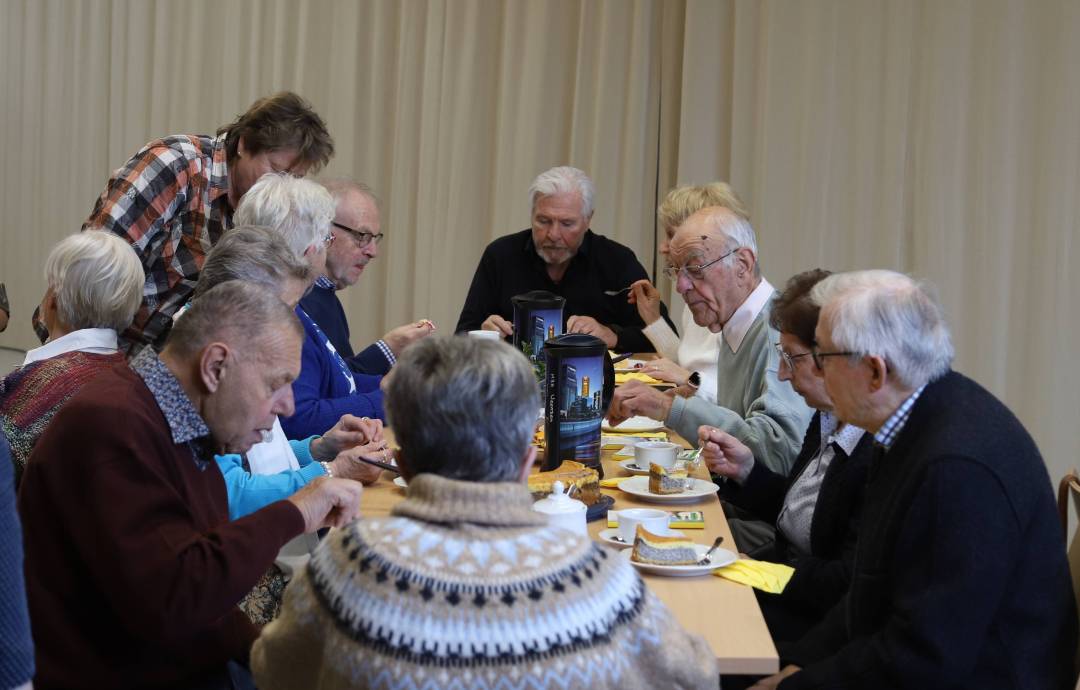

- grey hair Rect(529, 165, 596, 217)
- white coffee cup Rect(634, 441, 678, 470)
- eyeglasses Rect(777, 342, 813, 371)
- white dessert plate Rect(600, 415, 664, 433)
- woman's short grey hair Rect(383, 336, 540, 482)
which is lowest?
white dessert plate Rect(600, 415, 664, 433)

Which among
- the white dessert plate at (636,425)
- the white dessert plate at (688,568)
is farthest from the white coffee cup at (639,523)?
the white dessert plate at (636,425)

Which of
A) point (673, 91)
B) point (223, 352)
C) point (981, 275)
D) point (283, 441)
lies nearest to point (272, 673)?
point (223, 352)

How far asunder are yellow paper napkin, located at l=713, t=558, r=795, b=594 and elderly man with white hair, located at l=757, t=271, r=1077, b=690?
12 centimetres

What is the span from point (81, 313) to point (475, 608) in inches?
68.7

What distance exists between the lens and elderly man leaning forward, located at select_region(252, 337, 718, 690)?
3.99 ft

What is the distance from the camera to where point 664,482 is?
2.47 m

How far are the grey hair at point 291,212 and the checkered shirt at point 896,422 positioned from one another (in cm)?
161

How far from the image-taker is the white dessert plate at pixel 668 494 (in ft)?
7.98

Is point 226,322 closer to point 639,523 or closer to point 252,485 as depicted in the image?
point 252,485

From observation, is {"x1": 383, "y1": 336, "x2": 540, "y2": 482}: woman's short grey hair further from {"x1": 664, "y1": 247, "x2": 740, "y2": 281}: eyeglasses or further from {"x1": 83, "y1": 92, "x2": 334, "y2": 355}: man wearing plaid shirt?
{"x1": 83, "y1": 92, "x2": 334, "y2": 355}: man wearing plaid shirt

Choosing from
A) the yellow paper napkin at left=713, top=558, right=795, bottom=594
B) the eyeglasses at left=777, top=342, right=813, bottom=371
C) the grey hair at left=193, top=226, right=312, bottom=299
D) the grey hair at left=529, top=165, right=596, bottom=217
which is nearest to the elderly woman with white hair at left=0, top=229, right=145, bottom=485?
the grey hair at left=193, top=226, right=312, bottom=299

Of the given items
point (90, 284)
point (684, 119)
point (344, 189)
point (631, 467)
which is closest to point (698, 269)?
point (631, 467)

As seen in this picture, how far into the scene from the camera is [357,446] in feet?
8.57

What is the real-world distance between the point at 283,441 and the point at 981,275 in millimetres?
3718
